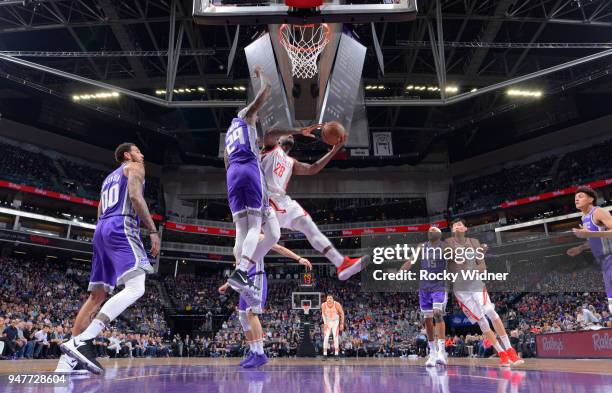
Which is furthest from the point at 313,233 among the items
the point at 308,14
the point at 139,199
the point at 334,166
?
the point at 334,166

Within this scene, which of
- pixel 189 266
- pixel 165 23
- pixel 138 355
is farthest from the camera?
pixel 189 266

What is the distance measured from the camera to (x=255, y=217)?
14.6 ft

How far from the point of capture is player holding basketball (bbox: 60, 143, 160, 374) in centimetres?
404

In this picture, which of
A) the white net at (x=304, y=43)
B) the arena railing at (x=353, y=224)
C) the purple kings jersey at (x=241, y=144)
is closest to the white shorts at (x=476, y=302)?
the purple kings jersey at (x=241, y=144)

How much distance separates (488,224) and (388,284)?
9.31 metres

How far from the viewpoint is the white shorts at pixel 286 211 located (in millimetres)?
5078

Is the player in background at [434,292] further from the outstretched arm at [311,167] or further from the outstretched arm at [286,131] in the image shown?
the outstretched arm at [286,131]

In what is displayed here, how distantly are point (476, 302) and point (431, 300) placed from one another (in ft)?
3.49

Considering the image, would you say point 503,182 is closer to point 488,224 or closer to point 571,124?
point 488,224

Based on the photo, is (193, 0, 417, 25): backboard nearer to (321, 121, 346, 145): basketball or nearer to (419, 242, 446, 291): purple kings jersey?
(321, 121, 346, 145): basketball

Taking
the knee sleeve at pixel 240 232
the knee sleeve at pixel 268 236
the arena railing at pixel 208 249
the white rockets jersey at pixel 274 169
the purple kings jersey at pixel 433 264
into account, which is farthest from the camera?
the arena railing at pixel 208 249

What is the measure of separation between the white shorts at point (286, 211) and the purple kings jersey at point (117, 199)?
5.09ft

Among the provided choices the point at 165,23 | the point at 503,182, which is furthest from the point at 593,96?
the point at 165,23

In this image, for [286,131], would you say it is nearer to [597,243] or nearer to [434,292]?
[597,243]
